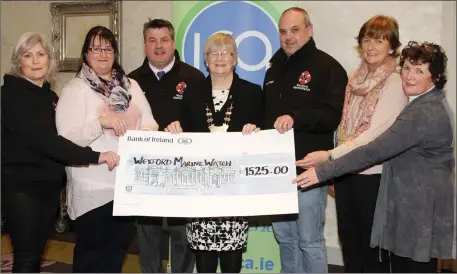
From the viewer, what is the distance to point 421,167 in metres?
2.46

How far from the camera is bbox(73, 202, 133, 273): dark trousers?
2775mm

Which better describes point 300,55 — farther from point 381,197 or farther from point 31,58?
point 31,58

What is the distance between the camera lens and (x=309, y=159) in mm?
2887

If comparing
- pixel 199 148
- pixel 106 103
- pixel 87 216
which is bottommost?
pixel 87 216

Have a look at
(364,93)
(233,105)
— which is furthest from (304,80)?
(233,105)

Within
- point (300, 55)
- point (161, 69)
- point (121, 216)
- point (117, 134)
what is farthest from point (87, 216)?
point (300, 55)

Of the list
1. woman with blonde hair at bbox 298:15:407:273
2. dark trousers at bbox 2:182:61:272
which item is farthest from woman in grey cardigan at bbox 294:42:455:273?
dark trousers at bbox 2:182:61:272

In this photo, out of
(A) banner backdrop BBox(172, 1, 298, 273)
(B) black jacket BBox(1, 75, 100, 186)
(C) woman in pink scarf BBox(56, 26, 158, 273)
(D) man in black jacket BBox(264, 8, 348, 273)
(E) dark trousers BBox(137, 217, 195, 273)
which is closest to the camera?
(B) black jacket BBox(1, 75, 100, 186)

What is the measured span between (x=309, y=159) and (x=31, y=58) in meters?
1.69

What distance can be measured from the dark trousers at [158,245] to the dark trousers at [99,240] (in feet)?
1.90

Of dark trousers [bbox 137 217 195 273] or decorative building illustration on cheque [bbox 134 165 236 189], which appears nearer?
decorative building illustration on cheque [bbox 134 165 236 189]

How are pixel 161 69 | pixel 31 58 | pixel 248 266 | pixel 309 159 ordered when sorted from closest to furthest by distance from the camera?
pixel 31 58
pixel 309 159
pixel 161 69
pixel 248 266

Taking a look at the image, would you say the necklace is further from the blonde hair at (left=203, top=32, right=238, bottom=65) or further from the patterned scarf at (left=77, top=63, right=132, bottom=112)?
the patterned scarf at (left=77, top=63, right=132, bottom=112)

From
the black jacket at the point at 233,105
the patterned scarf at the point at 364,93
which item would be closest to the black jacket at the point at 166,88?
the black jacket at the point at 233,105
